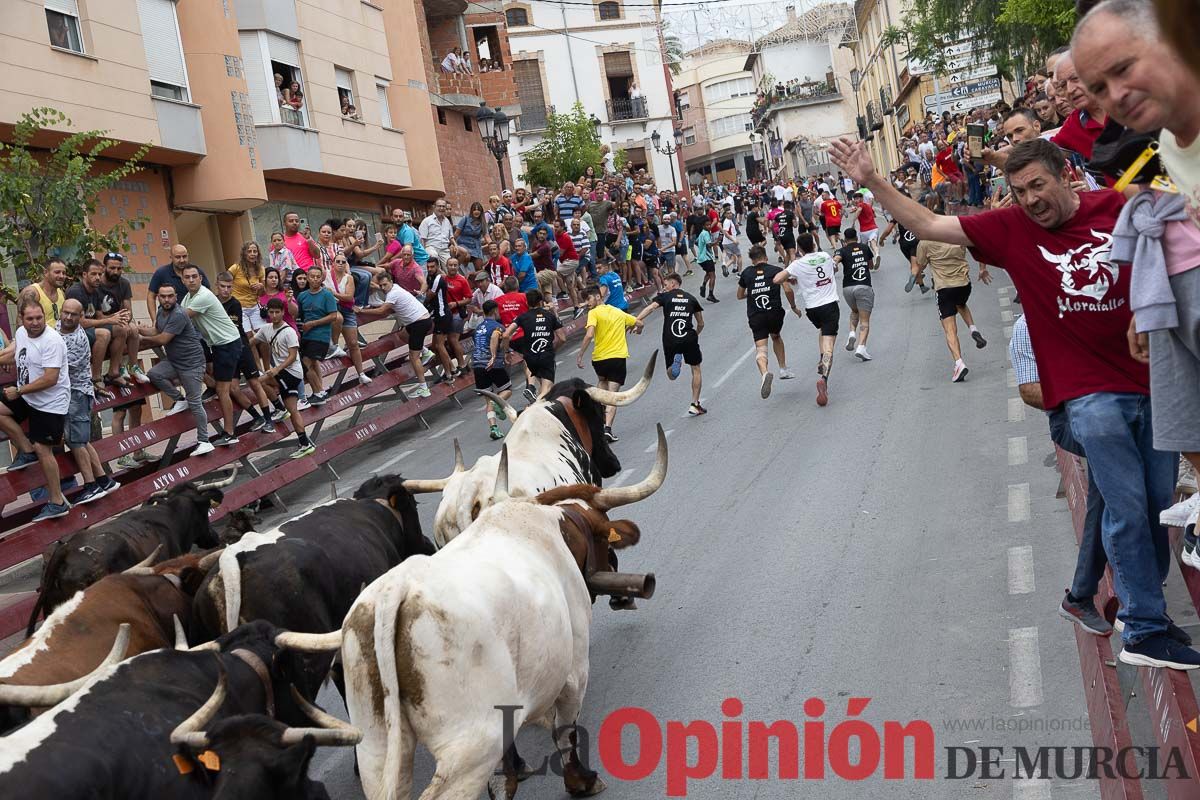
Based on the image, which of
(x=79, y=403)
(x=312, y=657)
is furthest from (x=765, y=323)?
(x=312, y=657)

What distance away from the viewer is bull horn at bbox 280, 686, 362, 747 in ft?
15.1

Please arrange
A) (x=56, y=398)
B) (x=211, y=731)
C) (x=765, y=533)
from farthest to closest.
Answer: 1. (x=56, y=398)
2. (x=765, y=533)
3. (x=211, y=731)

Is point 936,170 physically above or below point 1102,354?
above

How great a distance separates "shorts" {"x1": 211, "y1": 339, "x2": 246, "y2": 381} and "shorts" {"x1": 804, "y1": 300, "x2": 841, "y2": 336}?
7291 millimetres

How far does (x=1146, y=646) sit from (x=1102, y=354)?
1134 millimetres

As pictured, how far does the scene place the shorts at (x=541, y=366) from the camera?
17438 mm

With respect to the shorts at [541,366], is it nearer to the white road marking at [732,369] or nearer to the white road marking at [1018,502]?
the white road marking at [732,369]

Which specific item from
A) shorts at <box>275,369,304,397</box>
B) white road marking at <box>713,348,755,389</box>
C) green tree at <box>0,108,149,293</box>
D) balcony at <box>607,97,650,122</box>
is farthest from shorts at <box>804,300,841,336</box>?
balcony at <box>607,97,650,122</box>

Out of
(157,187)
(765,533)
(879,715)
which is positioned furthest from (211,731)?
(157,187)

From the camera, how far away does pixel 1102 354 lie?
16.5ft

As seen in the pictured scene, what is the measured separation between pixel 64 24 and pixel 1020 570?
17.9 metres

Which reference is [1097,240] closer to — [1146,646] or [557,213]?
[1146,646]

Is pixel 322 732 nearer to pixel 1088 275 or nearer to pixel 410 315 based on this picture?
pixel 1088 275

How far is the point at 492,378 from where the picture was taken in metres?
18.3
